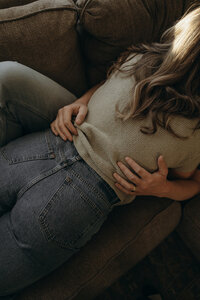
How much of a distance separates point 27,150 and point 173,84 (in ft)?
1.64

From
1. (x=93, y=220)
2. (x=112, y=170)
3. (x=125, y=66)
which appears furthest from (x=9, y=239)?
(x=125, y=66)

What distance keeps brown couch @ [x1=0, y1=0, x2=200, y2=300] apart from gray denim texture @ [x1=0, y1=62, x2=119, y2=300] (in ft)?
0.34

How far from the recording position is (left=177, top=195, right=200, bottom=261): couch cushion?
87 centimetres

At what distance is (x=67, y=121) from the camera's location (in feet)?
2.50

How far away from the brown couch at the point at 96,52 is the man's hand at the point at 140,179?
18 cm

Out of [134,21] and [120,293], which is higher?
[134,21]

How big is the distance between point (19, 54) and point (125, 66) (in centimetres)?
40

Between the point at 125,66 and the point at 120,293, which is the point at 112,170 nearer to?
the point at 125,66

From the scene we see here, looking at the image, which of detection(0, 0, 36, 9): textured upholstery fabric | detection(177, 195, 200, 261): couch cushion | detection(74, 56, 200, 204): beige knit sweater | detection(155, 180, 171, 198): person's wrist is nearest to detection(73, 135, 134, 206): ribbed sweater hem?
detection(74, 56, 200, 204): beige knit sweater

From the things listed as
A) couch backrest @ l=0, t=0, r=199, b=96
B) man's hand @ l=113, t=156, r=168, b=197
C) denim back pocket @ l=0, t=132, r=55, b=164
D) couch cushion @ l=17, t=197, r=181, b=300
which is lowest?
couch cushion @ l=17, t=197, r=181, b=300

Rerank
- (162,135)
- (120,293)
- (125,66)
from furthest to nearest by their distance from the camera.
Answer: (120,293) → (125,66) → (162,135)

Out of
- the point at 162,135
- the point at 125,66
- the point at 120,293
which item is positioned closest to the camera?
the point at 162,135

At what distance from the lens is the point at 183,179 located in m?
0.80

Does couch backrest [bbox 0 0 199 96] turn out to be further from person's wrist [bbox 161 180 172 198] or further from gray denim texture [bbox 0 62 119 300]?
person's wrist [bbox 161 180 172 198]
